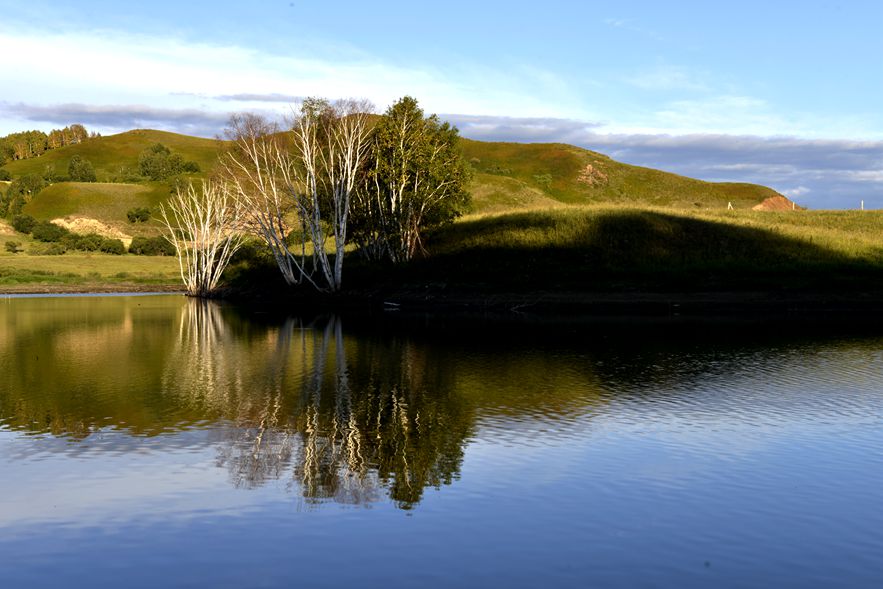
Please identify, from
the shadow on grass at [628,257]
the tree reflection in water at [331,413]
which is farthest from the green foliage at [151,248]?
the tree reflection in water at [331,413]

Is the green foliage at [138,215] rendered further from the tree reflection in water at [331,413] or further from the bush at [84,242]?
the tree reflection in water at [331,413]

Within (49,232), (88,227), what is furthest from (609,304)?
(88,227)

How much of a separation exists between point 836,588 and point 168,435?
563 inches

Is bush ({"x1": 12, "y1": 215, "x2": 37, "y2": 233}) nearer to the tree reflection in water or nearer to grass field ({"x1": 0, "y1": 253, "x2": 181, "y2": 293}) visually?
grass field ({"x1": 0, "y1": 253, "x2": 181, "y2": 293})

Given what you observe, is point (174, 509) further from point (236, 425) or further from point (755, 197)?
point (755, 197)

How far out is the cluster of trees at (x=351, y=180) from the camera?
69375 mm

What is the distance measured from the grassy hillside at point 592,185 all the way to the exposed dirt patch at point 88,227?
6247cm

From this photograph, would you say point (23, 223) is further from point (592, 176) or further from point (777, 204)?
point (777, 204)

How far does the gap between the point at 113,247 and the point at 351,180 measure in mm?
78516

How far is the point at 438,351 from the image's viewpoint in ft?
124

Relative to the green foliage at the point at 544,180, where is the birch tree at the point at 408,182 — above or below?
below

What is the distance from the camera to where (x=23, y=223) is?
149750mm

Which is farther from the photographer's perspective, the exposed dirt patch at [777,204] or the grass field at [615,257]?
the exposed dirt patch at [777,204]

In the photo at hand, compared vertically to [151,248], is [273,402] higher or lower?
lower
